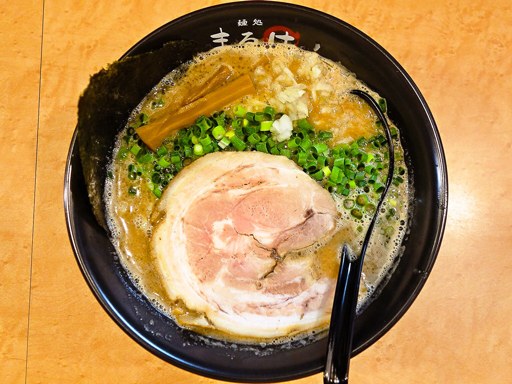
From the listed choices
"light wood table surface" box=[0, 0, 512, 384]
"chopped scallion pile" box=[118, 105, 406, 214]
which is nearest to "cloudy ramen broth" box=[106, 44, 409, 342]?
"chopped scallion pile" box=[118, 105, 406, 214]

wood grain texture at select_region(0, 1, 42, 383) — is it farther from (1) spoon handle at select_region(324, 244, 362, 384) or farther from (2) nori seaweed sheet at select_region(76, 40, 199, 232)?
(1) spoon handle at select_region(324, 244, 362, 384)

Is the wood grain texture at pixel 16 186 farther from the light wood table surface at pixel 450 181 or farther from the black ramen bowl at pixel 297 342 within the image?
the black ramen bowl at pixel 297 342

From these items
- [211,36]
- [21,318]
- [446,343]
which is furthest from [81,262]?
[446,343]

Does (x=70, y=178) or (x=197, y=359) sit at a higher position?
(x=70, y=178)

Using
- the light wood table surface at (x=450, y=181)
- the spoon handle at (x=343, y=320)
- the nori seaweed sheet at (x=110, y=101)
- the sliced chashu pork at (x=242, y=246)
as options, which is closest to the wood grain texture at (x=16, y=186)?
the light wood table surface at (x=450, y=181)

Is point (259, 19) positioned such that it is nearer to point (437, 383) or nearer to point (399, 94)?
point (399, 94)

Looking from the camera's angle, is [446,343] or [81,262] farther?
[446,343]

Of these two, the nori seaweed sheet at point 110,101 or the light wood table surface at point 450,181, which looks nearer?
the nori seaweed sheet at point 110,101
